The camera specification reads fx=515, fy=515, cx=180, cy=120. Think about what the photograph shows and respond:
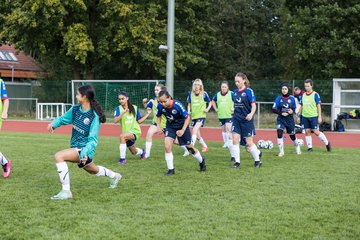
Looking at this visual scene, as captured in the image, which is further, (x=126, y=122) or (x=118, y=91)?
(x=118, y=91)

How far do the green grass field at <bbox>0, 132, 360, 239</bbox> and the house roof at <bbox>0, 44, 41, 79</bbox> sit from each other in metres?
42.4

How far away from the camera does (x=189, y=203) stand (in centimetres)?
688

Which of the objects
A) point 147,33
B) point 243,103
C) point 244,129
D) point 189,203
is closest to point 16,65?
point 147,33

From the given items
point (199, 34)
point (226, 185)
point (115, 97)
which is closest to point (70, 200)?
point (226, 185)

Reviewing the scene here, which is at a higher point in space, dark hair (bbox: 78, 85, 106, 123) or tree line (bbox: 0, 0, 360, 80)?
tree line (bbox: 0, 0, 360, 80)

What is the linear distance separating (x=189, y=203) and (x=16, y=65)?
49.1 m

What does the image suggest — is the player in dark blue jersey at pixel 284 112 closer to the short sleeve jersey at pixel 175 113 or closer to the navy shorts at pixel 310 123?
the navy shorts at pixel 310 123

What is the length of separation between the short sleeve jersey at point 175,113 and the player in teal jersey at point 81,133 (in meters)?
2.33

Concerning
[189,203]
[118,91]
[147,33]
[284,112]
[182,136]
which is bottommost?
[189,203]

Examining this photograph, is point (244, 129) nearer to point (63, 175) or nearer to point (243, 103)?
point (243, 103)

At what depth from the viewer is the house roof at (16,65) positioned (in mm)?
51000

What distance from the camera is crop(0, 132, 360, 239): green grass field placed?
18.1ft

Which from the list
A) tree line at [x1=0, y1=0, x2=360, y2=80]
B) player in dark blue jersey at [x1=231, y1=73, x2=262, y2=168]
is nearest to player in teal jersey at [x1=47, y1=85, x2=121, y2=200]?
player in dark blue jersey at [x1=231, y1=73, x2=262, y2=168]

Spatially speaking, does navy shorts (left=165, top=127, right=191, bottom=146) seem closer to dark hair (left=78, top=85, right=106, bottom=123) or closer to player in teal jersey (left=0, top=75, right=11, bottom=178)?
dark hair (left=78, top=85, right=106, bottom=123)
